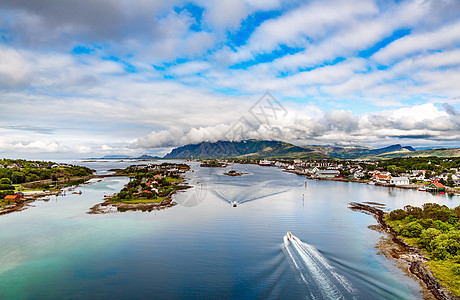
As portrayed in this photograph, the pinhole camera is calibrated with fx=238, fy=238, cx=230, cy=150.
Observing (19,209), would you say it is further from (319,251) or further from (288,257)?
(319,251)

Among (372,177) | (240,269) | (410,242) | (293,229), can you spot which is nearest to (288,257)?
(240,269)

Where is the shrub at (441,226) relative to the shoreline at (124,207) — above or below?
above

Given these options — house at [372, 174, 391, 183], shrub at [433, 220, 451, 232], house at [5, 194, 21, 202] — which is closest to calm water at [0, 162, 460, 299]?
shrub at [433, 220, 451, 232]

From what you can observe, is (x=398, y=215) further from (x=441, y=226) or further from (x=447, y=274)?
(x=447, y=274)

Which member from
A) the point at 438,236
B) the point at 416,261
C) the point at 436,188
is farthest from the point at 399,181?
the point at 416,261

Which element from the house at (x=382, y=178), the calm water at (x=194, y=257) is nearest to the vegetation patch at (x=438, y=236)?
the calm water at (x=194, y=257)

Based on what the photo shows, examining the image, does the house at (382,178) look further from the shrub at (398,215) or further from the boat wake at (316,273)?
the boat wake at (316,273)
